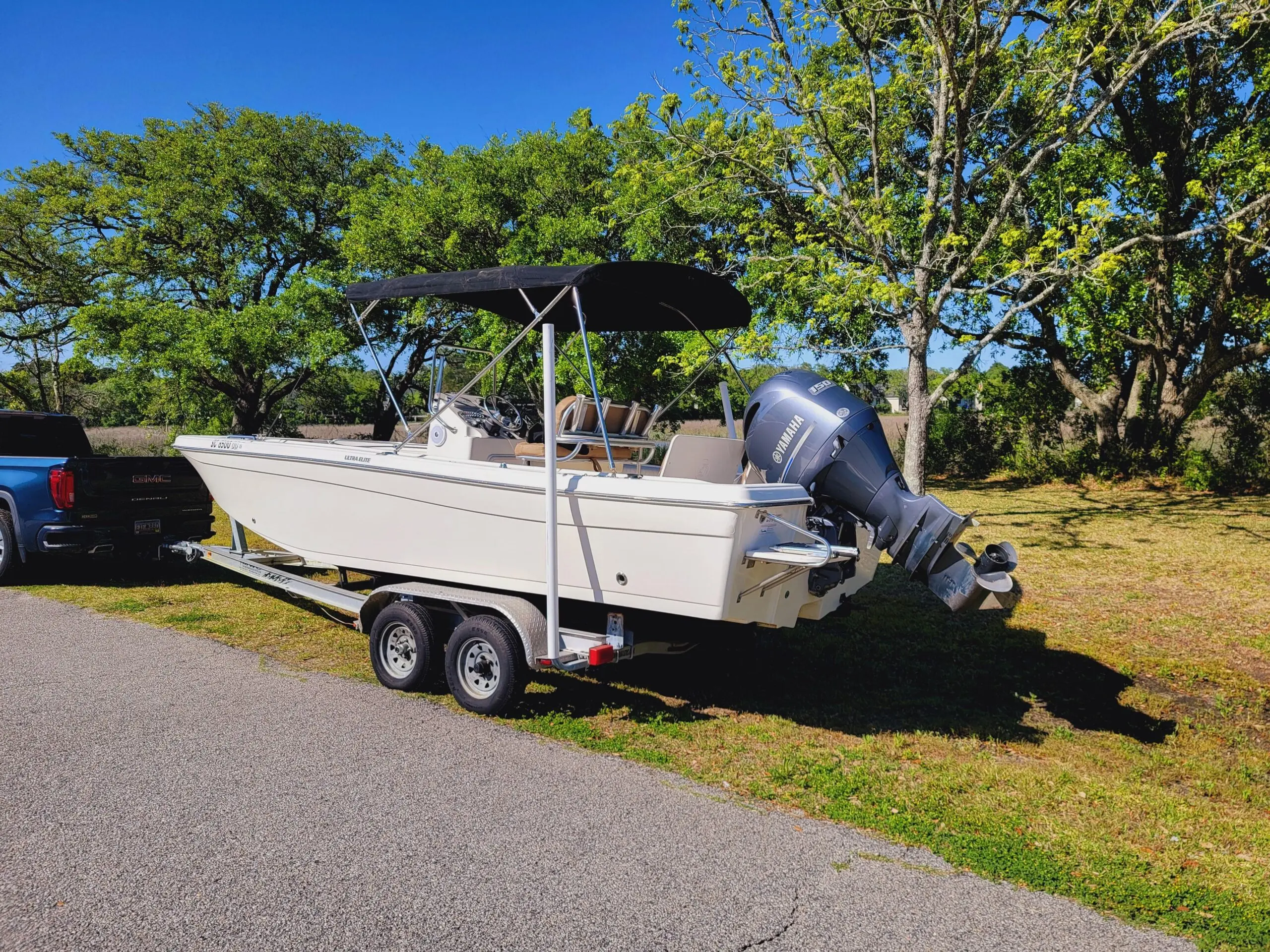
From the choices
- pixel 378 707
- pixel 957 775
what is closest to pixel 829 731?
pixel 957 775

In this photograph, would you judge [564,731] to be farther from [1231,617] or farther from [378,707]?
[1231,617]

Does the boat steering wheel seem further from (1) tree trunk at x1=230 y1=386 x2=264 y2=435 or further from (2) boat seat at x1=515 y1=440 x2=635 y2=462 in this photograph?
(1) tree trunk at x1=230 y1=386 x2=264 y2=435

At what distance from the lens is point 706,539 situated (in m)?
4.46

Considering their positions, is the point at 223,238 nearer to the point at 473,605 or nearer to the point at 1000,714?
the point at 473,605

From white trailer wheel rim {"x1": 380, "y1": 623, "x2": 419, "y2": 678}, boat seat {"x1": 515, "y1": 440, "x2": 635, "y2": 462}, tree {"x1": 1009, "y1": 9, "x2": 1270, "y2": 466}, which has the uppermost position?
tree {"x1": 1009, "y1": 9, "x2": 1270, "y2": 466}

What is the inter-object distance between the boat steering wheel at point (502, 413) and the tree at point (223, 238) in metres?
12.6

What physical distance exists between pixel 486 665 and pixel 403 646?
32.2 inches

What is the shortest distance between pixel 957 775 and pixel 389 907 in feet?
9.87

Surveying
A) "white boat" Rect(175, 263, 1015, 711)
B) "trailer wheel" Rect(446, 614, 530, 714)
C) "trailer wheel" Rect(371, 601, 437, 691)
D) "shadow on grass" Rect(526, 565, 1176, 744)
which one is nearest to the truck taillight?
"white boat" Rect(175, 263, 1015, 711)

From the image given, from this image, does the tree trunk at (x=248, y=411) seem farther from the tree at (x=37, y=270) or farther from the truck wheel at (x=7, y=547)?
the truck wheel at (x=7, y=547)

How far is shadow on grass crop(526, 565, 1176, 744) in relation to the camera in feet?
18.0

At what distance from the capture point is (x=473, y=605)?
5.32m

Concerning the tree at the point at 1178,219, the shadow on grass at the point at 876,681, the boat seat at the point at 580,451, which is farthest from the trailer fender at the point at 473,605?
the tree at the point at 1178,219

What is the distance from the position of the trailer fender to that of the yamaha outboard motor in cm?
166
